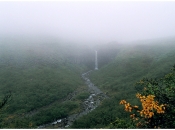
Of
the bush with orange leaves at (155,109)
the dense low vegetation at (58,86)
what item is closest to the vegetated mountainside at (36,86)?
the dense low vegetation at (58,86)

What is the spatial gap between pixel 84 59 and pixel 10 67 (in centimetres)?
3497

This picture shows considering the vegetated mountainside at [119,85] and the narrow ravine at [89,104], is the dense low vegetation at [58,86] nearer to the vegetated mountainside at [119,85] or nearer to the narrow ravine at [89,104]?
the vegetated mountainside at [119,85]

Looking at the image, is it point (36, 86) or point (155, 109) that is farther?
point (36, 86)

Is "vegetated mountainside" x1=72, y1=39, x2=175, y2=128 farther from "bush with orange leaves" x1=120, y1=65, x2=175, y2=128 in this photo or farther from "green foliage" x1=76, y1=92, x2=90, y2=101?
"green foliage" x1=76, y1=92, x2=90, y2=101

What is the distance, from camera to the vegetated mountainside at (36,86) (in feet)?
98.8

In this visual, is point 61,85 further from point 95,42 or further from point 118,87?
point 95,42

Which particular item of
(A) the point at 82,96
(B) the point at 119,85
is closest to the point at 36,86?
(A) the point at 82,96

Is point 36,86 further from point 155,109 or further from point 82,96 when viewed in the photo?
point 155,109

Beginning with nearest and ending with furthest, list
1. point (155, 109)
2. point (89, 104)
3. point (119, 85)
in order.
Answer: point (155, 109)
point (89, 104)
point (119, 85)

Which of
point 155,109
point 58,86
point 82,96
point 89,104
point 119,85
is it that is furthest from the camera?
point 58,86

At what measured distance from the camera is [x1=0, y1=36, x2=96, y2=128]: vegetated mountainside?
30117 millimetres

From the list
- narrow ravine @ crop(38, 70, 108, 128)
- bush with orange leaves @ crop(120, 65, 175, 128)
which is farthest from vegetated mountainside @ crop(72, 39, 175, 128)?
bush with orange leaves @ crop(120, 65, 175, 128)

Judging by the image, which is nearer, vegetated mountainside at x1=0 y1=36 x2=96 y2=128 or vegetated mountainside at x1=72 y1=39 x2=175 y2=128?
vegetated mountainside at x1=72 y1=39 x2=175 y2=128

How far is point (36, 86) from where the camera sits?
146ft
